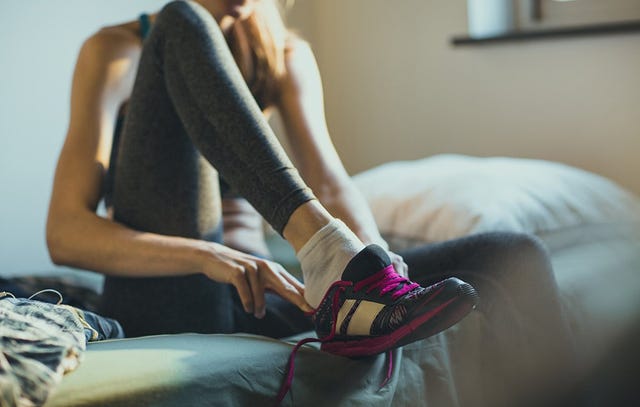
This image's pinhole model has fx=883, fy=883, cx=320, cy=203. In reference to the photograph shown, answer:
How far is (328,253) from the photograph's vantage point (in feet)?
3.28

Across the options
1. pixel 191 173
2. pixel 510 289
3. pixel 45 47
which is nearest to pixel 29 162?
pixel 45 47

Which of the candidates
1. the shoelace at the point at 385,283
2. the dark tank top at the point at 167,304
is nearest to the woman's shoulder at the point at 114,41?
the dark tank top at the point at 167,304

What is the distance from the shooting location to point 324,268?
101 centimetres

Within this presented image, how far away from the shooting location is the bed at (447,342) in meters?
0.85

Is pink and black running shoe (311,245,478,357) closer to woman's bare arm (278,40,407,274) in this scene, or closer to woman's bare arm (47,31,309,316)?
woman's bare arm (47,31,309,316)

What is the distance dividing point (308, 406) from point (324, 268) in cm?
16

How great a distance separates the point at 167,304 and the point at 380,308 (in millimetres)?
354

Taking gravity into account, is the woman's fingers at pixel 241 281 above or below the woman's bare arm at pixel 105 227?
below

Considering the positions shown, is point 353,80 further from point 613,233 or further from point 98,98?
point 98,98

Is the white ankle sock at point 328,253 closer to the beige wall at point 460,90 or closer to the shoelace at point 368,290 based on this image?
the shoelace at point 368,290

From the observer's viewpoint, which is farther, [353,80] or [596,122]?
[353,80]

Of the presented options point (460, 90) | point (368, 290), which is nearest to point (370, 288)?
point (368, 290)

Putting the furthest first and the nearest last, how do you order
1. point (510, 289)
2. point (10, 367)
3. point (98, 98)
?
point (98, 98), point (510, 289), point (10, 367)

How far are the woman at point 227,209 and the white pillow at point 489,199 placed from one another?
351 millimetres
